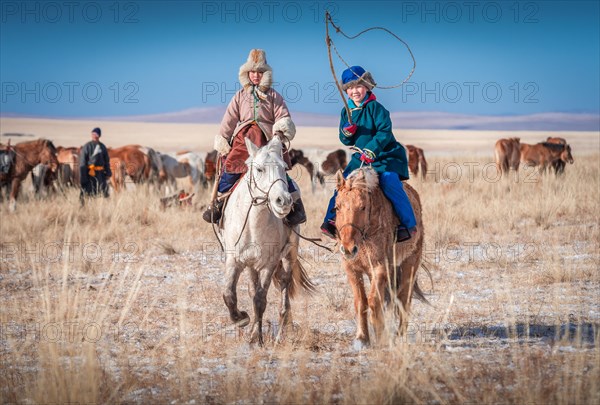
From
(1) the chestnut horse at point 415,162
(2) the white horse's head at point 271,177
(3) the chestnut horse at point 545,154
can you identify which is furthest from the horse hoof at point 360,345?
(3) the chestnut horse at point 545,154

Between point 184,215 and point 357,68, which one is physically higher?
point 357,68

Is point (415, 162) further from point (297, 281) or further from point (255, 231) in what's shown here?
point (255, 231)

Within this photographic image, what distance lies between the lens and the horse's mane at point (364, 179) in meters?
5.27

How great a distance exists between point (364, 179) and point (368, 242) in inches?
20.9

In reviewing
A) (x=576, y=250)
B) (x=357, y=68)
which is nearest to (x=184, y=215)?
(x=576, y=250)

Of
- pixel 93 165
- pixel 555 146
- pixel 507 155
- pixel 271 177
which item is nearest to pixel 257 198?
pixel 271 177

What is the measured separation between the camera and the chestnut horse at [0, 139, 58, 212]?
53.4 feet

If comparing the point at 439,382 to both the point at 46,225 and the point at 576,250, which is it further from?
the point at 46,225

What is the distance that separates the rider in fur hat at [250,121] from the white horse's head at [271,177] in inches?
21.4

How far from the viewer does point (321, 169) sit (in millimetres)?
21125

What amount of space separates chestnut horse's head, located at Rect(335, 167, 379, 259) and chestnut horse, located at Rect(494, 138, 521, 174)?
1733 cm

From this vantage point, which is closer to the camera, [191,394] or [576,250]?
[191,394]

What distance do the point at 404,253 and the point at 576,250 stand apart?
5.62 metres

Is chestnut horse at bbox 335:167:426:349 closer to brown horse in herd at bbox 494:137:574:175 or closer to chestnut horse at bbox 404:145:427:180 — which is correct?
chestnut horse at bbox 404:145:427:180
